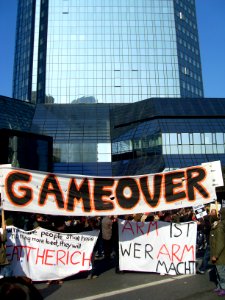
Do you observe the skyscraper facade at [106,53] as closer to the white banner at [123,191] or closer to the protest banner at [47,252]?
the white banner at [123,191]

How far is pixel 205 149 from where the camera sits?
4728 centimetres

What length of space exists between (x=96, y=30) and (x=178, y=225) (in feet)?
282

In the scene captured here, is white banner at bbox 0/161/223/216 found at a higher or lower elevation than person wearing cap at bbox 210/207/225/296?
higher

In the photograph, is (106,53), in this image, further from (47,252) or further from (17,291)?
(17,291)

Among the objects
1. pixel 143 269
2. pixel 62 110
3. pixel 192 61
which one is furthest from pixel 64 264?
pixel 192 61

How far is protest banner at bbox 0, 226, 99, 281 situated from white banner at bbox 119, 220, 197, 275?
0.96 metres

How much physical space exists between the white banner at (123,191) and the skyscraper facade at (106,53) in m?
76.1

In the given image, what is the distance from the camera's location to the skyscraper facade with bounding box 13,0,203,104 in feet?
279

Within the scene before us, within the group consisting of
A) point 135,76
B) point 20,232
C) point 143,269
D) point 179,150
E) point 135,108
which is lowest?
point 143,269

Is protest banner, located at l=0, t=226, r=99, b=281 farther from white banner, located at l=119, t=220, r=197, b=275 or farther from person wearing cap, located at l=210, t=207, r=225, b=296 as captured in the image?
person wearing cap, located at l=210, t=207, r=225, b=296

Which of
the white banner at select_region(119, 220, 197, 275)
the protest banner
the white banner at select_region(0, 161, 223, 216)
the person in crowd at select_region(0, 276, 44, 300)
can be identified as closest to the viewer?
the person in crowd at select_region(0, 276, 44, 300)

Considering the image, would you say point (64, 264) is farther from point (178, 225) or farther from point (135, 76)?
point (135, 76)

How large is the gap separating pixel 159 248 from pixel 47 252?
8.87ft

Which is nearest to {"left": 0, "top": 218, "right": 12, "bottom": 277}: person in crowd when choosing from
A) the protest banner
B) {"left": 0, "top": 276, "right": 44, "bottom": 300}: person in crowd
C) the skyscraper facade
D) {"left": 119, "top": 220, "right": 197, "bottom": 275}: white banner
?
the protest banner
